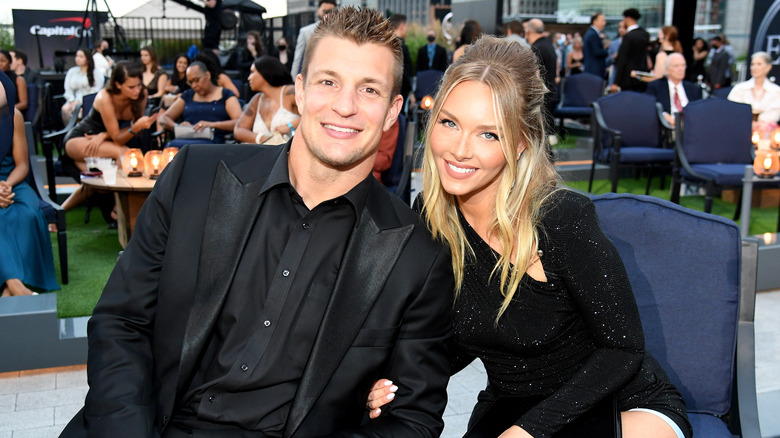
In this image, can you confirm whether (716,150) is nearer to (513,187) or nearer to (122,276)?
(513,187)

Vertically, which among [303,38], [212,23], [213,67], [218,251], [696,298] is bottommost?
[696,298]

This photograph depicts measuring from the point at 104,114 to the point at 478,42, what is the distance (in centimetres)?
500

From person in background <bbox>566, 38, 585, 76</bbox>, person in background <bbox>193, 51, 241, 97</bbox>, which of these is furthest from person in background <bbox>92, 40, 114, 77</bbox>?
person in background <bbox>566, 38, 585, 76</bbox>

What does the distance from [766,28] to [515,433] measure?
11.2 m

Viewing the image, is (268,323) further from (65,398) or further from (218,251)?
(65,398)

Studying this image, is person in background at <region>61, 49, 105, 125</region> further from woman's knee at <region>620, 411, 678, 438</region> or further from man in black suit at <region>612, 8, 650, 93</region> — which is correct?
woman's knee at <region>620, 411, 678, 438</region>

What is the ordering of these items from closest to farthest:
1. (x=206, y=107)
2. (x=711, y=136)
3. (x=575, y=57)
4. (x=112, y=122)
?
1. (x=112, y=122)
2. (x=711, y=136)
3. (x=206, y=107)
4. (x=575, y=57)

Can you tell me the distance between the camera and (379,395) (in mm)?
1878

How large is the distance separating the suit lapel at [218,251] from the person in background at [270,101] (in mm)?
4157

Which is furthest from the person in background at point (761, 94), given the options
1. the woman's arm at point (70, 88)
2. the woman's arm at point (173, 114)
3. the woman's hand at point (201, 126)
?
the woman's arm at point (70, 88)

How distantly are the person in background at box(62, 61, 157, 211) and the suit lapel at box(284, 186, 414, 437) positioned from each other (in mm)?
4750

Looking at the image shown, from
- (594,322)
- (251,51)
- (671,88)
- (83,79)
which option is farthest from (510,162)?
(251,51)

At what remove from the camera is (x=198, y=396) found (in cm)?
180

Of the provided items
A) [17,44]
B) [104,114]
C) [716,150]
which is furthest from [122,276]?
[17,44]
